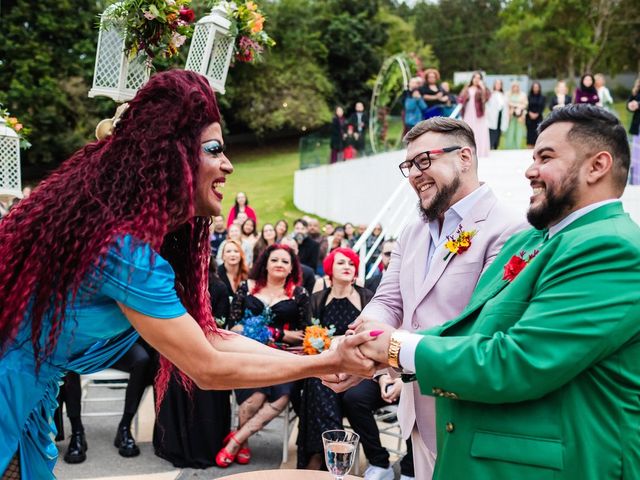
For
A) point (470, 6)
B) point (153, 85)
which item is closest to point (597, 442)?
point (153, 85)

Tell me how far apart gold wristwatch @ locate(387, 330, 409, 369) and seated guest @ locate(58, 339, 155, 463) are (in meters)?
4.58

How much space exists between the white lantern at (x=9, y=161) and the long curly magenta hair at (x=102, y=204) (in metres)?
3.81

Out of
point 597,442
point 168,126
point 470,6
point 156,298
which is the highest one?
point 470,6

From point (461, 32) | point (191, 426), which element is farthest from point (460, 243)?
Answer: point (461, 32)

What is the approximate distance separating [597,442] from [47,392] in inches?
69.9

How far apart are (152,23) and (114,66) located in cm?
50

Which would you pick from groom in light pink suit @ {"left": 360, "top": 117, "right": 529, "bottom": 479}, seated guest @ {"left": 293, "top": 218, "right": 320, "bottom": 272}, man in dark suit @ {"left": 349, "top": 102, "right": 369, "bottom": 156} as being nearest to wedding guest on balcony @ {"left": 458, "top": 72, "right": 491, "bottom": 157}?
seated guest @ {"left": 293, "top": 218, "right": 320, "bottom": 272}

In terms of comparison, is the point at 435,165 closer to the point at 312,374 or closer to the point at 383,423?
the point at 312,374

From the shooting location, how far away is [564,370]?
2.03 m

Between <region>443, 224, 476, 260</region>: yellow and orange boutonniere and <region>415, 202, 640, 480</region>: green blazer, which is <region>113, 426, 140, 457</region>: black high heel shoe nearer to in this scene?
<region>443, 224, 476, 260</region>: yellow and orange boutonniere

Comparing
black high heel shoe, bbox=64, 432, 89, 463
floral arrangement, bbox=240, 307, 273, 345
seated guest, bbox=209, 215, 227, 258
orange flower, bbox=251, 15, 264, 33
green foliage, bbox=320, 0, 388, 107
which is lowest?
black high heel shoe, bbox=64, 432, 89, 463

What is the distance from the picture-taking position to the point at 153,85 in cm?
244

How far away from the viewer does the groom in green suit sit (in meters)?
2.04

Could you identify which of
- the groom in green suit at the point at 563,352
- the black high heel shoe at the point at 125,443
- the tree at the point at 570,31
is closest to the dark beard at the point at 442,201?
the groom in green suit at the point at 563,352
